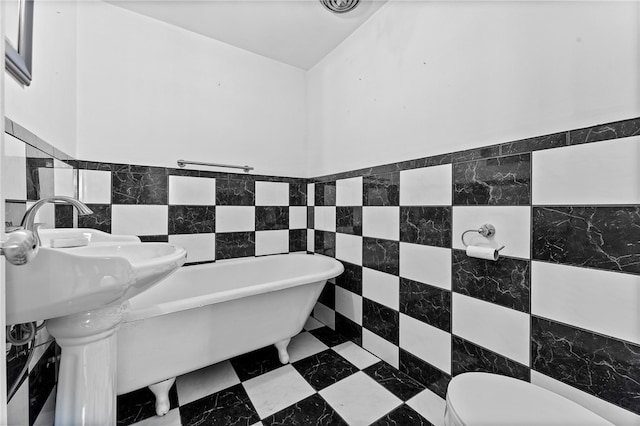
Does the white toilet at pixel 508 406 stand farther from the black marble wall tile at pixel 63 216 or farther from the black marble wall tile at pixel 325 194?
the black marble wall tile at pixel 63 216

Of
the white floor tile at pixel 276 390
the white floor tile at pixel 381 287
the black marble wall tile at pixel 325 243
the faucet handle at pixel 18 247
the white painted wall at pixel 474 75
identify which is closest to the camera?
the faucet handle at pixel 18 247

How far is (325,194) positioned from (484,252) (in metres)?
1.26

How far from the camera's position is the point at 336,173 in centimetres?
203

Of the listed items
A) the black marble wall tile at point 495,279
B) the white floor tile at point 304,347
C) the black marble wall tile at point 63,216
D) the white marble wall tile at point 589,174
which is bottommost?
the white floor tile at point 304,347

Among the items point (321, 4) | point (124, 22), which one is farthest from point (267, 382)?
point (124, 22)

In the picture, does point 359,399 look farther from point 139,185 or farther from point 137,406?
point 139,185

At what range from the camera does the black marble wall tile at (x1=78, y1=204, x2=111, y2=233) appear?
154cm

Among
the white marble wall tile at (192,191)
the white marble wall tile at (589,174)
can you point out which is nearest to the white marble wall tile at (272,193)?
the white marble wall tile at (192,191)

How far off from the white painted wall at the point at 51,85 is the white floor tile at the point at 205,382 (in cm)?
131

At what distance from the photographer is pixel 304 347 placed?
178cm

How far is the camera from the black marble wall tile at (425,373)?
4.29 feet

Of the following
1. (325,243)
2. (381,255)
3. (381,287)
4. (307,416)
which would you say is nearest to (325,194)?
(325,243)

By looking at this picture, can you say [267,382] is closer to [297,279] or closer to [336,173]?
[297,279]

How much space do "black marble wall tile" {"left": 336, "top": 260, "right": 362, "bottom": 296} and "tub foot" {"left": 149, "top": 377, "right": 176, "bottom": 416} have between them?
3.71ft
